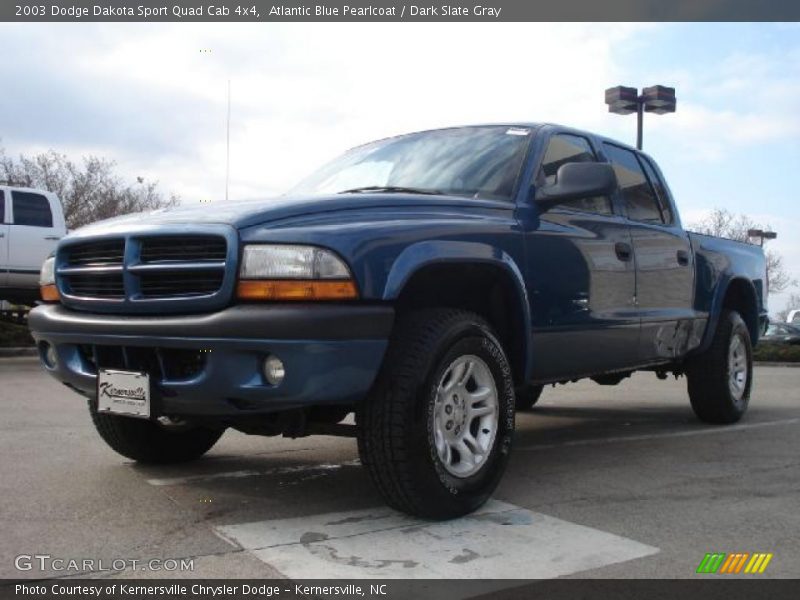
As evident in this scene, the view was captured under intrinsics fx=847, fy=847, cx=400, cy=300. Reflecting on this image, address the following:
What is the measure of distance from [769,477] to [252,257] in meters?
3.14

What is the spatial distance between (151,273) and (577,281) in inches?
91.3

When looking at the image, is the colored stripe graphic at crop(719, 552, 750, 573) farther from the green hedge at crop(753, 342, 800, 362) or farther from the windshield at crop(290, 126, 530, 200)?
the green hedge at crop(753, 342, 800, 362)

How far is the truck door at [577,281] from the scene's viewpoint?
440cm

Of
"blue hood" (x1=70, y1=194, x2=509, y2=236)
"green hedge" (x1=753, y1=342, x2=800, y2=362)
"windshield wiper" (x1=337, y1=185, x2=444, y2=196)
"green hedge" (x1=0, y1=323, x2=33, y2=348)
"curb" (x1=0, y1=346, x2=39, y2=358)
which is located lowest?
"green hedge" (x1=753, y1=342, x2=800, y2=362)

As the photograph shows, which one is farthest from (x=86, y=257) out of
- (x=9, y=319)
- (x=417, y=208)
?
(x=9, y=319)

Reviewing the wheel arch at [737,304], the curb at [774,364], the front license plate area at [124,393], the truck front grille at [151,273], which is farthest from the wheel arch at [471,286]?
the curb at [774,364]

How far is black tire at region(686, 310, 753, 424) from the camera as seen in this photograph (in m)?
6.41

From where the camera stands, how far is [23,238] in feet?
39.4

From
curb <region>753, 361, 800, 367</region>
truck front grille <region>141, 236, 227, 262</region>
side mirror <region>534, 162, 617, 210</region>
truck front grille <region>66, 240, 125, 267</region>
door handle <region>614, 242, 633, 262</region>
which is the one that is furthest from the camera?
curb <region>753, 361, 800, 367</region>

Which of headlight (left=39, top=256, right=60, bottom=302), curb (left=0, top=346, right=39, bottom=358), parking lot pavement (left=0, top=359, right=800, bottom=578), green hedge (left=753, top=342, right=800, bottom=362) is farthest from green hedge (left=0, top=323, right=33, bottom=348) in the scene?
green hedge (left=753, top=342, right=800, bottom=362)

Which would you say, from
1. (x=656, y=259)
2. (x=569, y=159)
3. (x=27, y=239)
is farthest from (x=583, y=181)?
(x=27, y=239)

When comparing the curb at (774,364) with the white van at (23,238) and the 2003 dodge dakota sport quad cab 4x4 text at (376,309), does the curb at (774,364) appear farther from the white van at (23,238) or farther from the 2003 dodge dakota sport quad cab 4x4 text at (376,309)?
the white van at (23,238)

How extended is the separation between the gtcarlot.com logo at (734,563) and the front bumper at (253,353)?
4.72 ft

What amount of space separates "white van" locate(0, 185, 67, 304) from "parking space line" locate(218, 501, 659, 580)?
9637mm
